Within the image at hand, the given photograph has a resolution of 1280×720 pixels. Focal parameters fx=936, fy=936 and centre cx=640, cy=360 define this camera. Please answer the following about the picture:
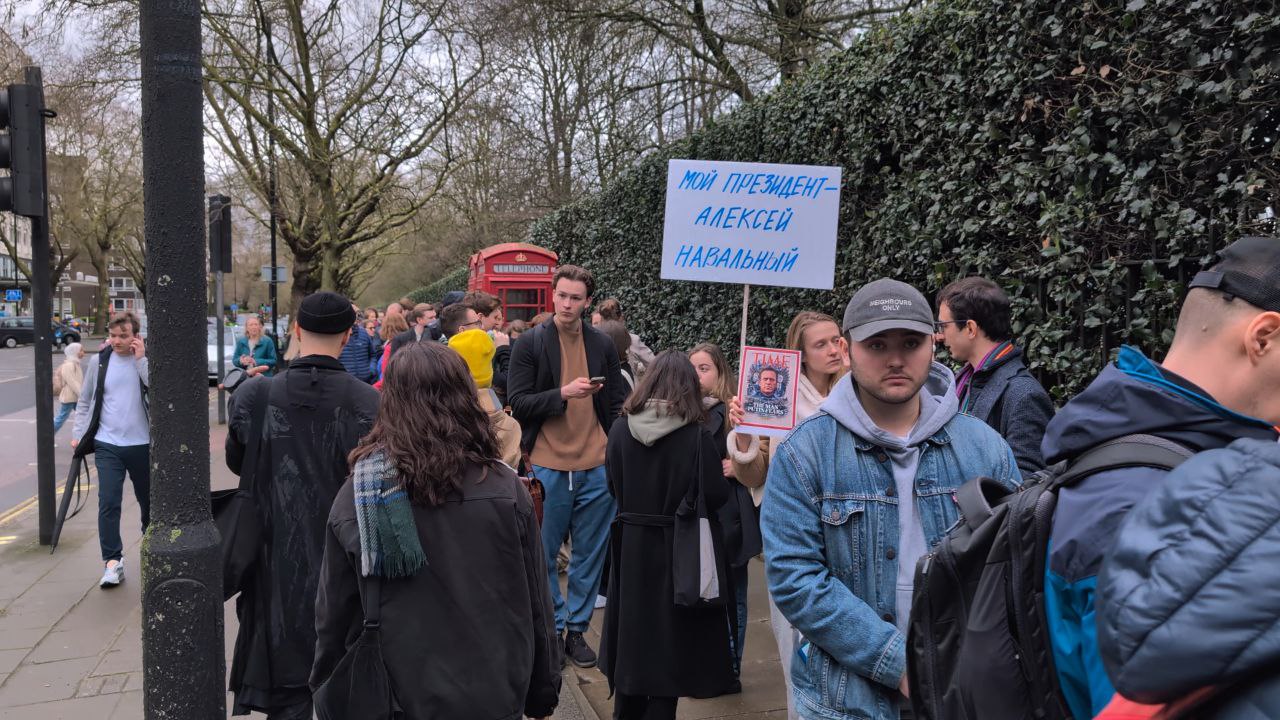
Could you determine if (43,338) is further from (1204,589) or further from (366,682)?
(1204,589)

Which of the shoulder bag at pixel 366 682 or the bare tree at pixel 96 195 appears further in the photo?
the bare tree at pixel 96 195

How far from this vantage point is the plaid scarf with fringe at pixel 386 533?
2592 millimetres

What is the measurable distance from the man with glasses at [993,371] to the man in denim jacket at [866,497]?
115 centimetres

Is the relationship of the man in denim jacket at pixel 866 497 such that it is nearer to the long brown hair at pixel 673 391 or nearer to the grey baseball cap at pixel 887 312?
the grey baseball cap at pixel 887 312

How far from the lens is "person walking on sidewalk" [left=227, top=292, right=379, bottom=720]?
3.57 meters

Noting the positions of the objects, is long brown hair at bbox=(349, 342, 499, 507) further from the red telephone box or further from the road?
the red telephone box

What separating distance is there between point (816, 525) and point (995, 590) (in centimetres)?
88

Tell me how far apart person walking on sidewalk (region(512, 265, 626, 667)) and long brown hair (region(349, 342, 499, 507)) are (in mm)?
2599

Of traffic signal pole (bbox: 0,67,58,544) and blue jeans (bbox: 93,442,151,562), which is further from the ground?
traffic signal pole (bbox: 0,67,58,544)

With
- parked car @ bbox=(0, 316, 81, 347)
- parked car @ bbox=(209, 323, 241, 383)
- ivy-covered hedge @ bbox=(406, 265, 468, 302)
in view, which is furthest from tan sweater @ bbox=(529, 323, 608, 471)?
parked car @ bbox=(0, 316, 81, 347)

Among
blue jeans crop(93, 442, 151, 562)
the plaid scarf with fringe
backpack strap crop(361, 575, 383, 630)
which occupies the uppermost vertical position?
the plaid scarf with fringe

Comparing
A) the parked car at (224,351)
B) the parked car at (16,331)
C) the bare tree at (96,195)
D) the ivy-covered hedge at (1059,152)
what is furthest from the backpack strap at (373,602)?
the parked car at (16,331)

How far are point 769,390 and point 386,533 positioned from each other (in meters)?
2.42

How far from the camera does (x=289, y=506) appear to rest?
3.66 meters
